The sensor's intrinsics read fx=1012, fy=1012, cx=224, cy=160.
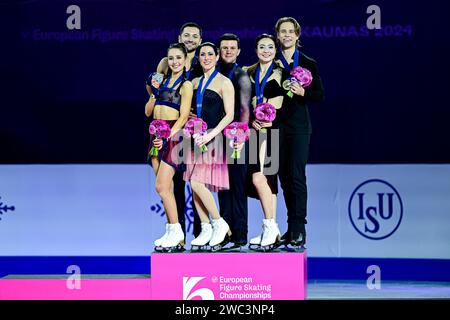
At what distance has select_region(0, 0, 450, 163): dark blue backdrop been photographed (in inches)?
361

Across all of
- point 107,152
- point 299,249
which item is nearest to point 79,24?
point 107,152

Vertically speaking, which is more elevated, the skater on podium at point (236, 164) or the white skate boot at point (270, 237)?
the skater on podium at point (236, 164)

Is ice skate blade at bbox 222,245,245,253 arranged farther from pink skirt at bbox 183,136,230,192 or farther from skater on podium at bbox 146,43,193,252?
pink skirt at bbox 183,136,230,192

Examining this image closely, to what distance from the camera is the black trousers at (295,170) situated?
312 inches

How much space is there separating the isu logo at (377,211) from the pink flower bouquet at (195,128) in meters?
2.14

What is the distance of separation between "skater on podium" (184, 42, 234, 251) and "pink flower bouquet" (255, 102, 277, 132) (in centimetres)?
21

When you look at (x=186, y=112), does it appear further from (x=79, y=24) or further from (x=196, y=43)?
(x=79, y=24)

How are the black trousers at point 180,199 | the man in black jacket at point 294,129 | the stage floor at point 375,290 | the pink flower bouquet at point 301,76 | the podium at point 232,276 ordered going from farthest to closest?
1. the stage floor at point 375,290
2. the black trousers at point 180,199
3. the man in black jacket at point 294,129
4. the pink flower bouquet at point 301,76
5. the podium at point 232,276

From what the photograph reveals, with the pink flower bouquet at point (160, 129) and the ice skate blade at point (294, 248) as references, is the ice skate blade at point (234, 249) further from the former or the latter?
the pink flower bouquet at point (160, 129)

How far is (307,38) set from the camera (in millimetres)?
9172

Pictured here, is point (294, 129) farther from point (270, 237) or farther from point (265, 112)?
point (270, 237)

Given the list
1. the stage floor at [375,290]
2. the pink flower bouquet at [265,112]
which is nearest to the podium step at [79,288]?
the stage floor at [375,290]
